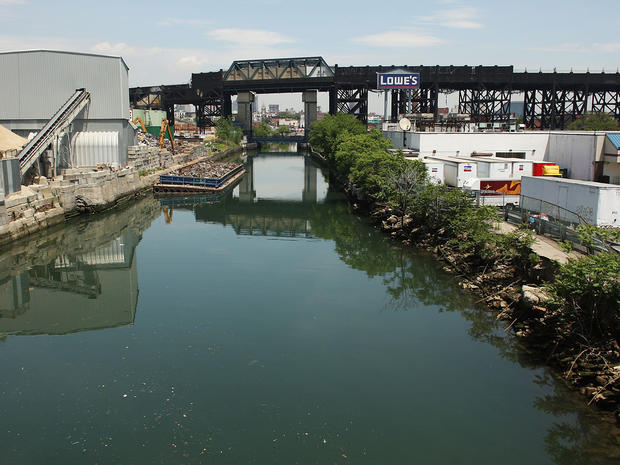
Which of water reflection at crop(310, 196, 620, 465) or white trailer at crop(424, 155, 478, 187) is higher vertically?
white trailer at crop(424, 155, 478, 187)

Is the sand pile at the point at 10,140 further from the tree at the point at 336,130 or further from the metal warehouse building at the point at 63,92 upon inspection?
the tree at the point at 336,130

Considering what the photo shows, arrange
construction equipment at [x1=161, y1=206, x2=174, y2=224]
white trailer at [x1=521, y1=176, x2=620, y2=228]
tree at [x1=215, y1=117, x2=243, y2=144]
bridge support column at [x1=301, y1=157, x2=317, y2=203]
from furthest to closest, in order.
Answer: tree at [x1=215, y1=117, x2=243, y2=144] < bridge support column at [x1=301, y1=157, x2=317, y2=203] < construction equipment at [x1=161, y1=206, x2=174, y2=224] < white trailer at [x1=521, y1=176, x2=620, y2=228]

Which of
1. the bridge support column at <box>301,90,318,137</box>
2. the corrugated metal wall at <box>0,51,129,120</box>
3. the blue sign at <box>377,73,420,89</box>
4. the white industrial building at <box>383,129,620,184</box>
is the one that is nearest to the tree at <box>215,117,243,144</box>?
the bridge support column at <box>301,90,318,137</box>

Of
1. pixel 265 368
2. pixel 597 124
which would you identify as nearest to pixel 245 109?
pixel 597 124

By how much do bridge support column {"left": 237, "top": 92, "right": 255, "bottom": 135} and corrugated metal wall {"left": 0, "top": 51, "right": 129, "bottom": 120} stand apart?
2377 inches

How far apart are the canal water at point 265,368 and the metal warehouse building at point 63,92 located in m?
15.2

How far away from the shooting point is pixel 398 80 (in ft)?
178

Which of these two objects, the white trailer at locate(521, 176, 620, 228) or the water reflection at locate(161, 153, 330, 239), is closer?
the white trailer at locate(521, 176, 620, 228)

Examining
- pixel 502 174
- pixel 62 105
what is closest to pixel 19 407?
pixel 502 174

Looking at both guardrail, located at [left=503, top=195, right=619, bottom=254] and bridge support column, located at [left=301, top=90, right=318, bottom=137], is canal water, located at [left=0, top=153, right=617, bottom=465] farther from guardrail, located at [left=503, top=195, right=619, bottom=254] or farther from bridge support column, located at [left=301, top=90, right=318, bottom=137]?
bridge support column, located at [left=301, top=90, right=318, bottom=137]

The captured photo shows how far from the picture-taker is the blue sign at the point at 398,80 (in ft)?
177

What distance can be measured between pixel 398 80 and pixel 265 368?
46.2m

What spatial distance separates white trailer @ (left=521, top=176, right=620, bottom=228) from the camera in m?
17.4

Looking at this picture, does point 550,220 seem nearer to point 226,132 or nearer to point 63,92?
point 63,92
